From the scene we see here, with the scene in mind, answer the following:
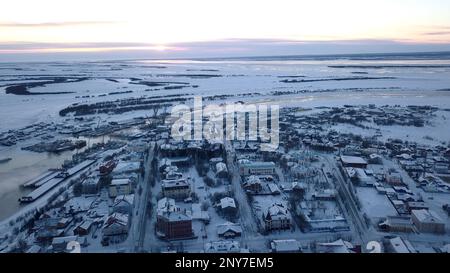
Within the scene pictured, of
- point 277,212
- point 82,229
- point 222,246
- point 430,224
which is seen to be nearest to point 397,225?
point 430,224

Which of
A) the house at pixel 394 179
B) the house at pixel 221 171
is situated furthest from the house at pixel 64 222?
the house at pixel 394 179

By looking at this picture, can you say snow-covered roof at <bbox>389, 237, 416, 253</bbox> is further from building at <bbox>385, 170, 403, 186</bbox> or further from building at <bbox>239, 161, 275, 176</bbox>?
building at <bbox>239, 161, 275, 176</bbox>

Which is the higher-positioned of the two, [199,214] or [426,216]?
[426,216]

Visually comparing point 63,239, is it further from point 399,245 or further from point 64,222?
point 399,245

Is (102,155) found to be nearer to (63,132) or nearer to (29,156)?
(29,156)

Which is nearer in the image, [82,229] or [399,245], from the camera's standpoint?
[399,245]

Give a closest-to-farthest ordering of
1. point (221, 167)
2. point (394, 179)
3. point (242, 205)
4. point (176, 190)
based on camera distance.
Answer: point (242, 205) → point (176, 190) → point (394, 179) → point (221, 167)
